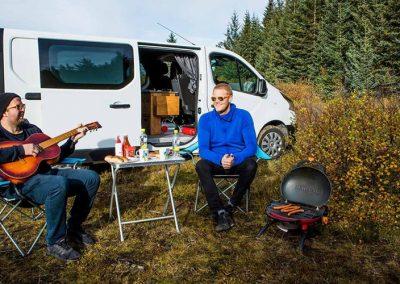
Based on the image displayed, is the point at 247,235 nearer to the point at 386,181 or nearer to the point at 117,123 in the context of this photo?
the point at 386,181

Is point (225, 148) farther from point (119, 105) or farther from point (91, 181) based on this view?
point (119, 105)

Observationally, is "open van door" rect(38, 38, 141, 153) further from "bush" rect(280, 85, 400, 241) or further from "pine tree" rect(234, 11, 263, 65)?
"pine tree" rect(234, 11, 263, 65)

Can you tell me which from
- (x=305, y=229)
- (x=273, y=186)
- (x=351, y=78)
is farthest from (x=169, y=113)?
(x=351, y=78)

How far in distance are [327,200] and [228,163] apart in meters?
1.01

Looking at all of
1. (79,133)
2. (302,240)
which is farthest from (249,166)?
(79,133)

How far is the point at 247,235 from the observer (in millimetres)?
3717

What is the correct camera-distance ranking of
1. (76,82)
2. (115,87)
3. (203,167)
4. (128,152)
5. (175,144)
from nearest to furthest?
(128,152) < (203,167) < (76,82) < (115,87) < (175,144)

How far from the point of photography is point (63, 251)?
3115 millimetres

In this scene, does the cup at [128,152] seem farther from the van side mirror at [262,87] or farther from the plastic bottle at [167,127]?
the van side mirror at [262,87]

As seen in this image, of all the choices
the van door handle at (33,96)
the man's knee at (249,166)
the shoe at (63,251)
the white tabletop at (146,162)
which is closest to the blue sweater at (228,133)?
the man's knee at (249,166)

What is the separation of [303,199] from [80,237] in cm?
214

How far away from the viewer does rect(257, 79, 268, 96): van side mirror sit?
6648mm

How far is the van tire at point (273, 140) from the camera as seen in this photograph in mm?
6914

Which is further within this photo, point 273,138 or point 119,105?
point 273,138
